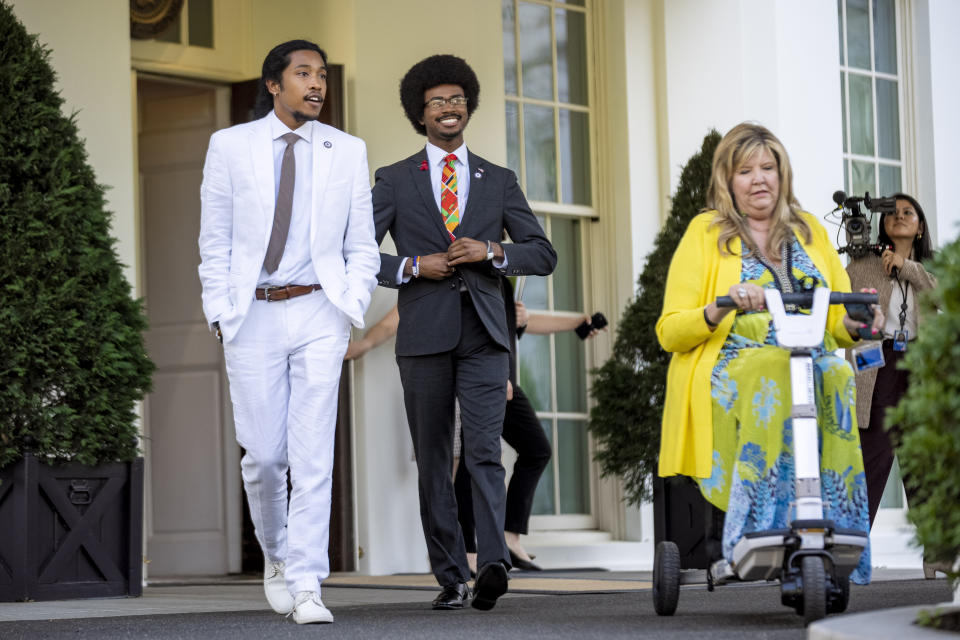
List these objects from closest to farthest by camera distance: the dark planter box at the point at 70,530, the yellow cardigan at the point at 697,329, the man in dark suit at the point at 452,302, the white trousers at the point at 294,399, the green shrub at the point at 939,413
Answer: the green shrub at the point at 939,413, the yellow cardigan at the point at 697,329, the white trousers at the point at 294,399, the man in dark suit at the point at 452,302, the dark planter box at the point at 70,530

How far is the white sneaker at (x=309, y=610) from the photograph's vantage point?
5.06 m

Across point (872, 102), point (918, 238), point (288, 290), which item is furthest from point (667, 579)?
point (872, 102)

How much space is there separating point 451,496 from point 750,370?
148 centimetres

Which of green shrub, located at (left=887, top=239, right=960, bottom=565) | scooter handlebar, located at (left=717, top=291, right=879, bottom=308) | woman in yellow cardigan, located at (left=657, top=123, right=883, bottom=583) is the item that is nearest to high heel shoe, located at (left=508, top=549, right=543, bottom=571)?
woman in yellow cardigan, located at (left=657, top=123, right=883, bottom=583)

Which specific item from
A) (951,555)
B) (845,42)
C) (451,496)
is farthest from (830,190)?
(951,555)

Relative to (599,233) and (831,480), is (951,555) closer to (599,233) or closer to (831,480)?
(831,480)

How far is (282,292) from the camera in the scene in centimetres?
527

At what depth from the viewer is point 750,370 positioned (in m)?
4.93

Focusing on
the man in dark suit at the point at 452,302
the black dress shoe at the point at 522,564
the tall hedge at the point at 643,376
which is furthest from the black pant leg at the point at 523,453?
the man in dark suit at the point at 452,302

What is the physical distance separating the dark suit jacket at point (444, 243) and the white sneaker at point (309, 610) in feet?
3.72

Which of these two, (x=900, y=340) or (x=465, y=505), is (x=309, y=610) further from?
(x=900, y=340)

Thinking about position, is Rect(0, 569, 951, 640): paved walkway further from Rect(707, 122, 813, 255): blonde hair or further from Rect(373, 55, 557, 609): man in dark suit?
Rect(707, 122, 813, 255): blonde hair

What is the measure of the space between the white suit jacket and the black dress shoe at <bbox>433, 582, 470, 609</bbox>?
1178 mm

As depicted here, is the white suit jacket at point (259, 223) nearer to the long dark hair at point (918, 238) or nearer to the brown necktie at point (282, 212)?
the brown necktie at point (282, 212)
